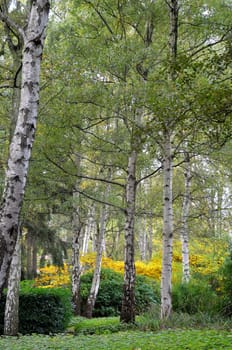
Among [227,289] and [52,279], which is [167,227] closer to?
[227,289]

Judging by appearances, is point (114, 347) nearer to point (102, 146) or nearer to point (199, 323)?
point (199, 323)

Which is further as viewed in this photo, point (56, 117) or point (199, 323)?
point (56, 117)

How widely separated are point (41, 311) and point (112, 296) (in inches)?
189

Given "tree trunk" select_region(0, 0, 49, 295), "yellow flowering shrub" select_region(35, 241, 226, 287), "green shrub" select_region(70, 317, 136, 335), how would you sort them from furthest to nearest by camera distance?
"yellow flowering shrub" select_region(35, 241, 226, 287)
"green shrub" select_region(70, 317, 136, 335)
"tree trunk" select_region(0, 0, 49, 295)

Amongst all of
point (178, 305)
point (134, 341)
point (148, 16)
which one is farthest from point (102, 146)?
point (134, 341)

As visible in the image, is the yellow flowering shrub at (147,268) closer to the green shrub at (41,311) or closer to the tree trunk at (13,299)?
the green shrub at (41,311)

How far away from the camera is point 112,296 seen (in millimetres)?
13188

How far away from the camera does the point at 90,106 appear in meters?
8.93

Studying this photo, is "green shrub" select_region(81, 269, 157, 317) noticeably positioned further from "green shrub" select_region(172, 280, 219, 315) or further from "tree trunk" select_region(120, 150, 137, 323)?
"tree trunk" select_region(120, 150, 137, 323)

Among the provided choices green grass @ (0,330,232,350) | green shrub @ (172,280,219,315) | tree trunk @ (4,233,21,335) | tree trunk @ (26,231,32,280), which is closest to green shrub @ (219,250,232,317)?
green shrub @ (172,280,219,315)

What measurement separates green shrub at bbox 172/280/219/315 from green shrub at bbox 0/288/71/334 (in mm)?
2872

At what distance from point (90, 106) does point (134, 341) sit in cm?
550

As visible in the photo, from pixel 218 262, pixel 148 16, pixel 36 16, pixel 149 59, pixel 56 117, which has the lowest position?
pixel 218 262

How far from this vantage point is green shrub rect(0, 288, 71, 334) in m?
8.73
